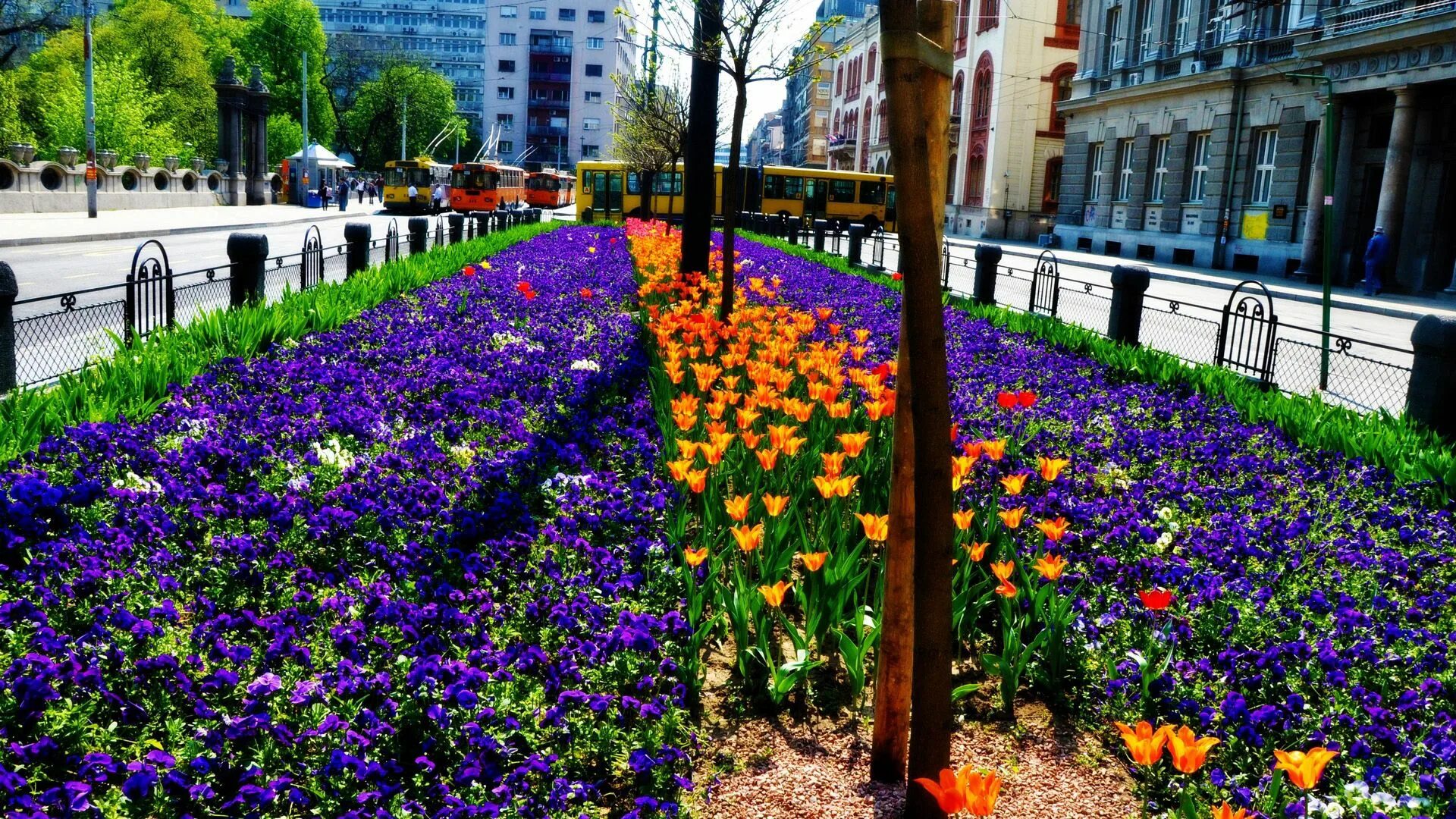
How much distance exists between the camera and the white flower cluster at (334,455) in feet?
17.6

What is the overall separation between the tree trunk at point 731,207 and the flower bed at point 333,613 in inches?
154

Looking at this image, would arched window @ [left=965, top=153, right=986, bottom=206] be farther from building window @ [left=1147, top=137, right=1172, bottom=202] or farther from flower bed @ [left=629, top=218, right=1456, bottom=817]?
flower bed @ [left=629, top=218, right=1456, bottom=817]

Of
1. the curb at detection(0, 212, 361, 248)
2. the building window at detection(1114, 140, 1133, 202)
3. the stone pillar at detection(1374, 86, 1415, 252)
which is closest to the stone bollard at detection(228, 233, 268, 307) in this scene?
the curb at detection(0, 212, 361, 248)

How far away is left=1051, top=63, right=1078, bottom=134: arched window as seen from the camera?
49125 millimetres

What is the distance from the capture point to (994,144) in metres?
49.0

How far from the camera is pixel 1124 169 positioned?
38.0 metres

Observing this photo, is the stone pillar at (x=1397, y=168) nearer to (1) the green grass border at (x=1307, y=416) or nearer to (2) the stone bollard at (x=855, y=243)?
(2) the stone bollard at (x=855, y=243)

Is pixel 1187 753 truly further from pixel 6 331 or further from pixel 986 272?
pixel 986 272

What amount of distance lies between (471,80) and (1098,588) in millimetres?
135874

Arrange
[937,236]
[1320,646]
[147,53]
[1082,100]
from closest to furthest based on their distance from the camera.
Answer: [937,236], [1320,646], [1082,100], [147,53]

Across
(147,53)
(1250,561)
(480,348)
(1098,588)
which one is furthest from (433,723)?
(147,53)

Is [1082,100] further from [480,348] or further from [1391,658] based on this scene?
[1391,658]

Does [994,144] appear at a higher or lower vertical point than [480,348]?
higher

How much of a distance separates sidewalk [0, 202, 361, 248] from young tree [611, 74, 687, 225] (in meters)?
12.6
